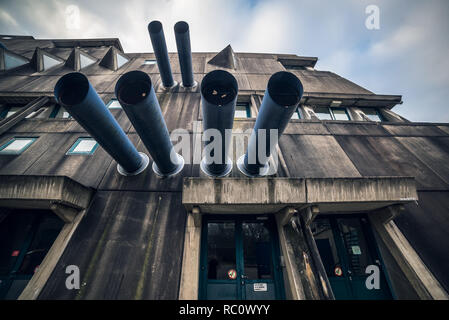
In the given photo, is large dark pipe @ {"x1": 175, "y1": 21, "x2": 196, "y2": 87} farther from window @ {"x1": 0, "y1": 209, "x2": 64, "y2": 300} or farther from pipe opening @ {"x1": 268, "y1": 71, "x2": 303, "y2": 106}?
window @ {"x1": 0, "y1": 209, "x2": 64, "y2": 300}

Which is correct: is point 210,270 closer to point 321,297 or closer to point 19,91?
point 321,297

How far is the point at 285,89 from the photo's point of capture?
3.08m

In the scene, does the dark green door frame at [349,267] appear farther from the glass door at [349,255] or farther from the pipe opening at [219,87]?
the pipe opening at [219,87]

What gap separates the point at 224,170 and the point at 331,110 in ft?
21.4

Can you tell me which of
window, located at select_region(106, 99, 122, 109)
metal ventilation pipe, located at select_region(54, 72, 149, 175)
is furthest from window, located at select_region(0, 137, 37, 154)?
metal ventilation pipe, located at select_region(54, 72, 149, 175)

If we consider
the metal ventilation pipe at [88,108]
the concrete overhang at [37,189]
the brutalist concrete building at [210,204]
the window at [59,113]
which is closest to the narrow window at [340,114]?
the brutalist concrete building at [210,204]

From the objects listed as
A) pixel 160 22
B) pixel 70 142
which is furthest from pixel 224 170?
→ pixel 160 22

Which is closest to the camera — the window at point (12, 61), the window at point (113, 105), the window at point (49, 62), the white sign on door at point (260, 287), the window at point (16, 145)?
the white sign on door at point (260, 287)

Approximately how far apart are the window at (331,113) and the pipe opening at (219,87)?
20.1 feet

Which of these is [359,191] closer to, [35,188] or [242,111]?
[242,111]

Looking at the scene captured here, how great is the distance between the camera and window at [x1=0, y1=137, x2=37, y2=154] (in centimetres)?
531

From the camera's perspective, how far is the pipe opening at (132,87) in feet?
9.87

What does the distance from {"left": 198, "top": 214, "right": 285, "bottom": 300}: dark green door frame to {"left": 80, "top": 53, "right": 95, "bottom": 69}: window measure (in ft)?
37.4
